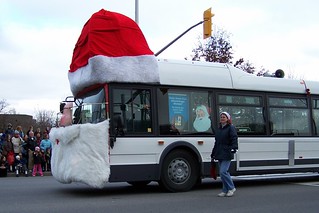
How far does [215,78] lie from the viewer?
11.3 meters

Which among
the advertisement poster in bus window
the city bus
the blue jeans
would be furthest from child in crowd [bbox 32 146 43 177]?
the blue jeans

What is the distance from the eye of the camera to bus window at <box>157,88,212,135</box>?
411 inches

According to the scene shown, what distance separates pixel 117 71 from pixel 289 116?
541 cm

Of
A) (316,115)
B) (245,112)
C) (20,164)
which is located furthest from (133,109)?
(20,164)

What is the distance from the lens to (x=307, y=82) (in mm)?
13141

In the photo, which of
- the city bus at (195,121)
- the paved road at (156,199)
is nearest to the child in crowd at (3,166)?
the paved road at (156,199)

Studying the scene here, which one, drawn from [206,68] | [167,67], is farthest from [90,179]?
[206,68]

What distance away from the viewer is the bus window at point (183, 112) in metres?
10.4

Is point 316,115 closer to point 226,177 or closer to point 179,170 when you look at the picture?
point 226,177

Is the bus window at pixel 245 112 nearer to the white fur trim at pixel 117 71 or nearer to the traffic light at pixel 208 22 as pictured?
the white fur trim at pixel 117 71

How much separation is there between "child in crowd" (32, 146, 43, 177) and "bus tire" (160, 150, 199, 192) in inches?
335

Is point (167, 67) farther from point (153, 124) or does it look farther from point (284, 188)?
point (284, 188)

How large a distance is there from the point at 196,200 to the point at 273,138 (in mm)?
3820

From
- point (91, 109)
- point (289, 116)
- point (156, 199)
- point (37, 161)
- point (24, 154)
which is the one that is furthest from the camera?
point (24, 154)
